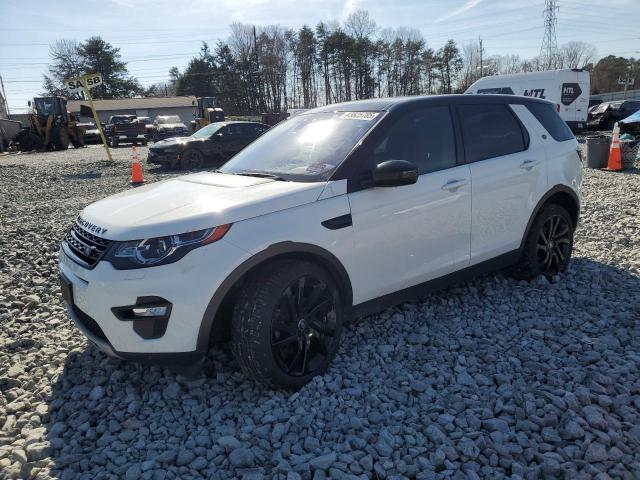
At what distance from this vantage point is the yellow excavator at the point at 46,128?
26969 mm

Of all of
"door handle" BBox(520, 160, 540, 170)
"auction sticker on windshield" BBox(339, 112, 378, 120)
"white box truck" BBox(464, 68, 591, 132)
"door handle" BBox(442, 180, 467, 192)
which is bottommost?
"door handle" BBox(442, 180, 467, 192)

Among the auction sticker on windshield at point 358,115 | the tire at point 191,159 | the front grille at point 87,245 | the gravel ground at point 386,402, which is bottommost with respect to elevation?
the gravel ground at point 386,402

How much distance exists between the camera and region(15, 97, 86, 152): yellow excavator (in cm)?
2697

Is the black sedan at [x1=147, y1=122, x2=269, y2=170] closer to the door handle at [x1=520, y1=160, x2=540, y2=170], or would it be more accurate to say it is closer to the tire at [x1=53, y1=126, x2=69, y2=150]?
the door handle at [x1=520, y1=160, x2=540, y2=170]

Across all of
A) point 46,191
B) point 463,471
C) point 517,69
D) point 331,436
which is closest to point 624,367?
point 463,471

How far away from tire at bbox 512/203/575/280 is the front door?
0.93 m

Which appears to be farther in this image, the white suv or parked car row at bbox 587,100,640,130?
parked car row at bbox 587,100,640,130


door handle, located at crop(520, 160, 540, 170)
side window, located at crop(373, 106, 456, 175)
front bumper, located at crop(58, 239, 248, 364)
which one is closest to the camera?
front bumper, located at crop(58, 239, 248, 364)

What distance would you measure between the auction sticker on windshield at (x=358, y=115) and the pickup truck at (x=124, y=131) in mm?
29854

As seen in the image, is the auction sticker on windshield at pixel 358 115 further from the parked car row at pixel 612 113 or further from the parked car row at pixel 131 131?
the parked car row at pixel 131 131

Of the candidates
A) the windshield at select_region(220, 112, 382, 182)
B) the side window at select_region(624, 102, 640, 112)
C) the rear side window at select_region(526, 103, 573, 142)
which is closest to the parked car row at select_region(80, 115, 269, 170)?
the windshield at select_region(220, 112, 382, 182)

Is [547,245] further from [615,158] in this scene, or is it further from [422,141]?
[615,158]

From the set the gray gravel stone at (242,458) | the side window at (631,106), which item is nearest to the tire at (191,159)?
the gray gravel stone at (242,458)

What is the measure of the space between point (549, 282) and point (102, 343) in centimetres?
378
